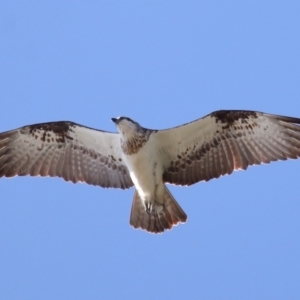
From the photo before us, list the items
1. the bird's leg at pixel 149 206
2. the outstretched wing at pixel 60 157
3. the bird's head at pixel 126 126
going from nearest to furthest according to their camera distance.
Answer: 1. the bird's head at pixel 126 126
2. the bird's leg at pixel 149 206
3. the outstretched wing at pixel 60 157

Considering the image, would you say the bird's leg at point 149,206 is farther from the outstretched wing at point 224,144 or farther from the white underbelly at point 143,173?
the outstretched wing at point 224,144

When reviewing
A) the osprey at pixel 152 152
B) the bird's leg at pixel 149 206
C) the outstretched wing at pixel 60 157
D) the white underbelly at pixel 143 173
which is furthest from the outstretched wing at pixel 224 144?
the outstretched wing at pixel 60 157

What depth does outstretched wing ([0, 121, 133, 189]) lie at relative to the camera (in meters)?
14.8

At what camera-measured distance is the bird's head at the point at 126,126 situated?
14.1 m

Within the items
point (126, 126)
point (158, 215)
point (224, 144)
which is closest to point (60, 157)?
point (126, 126)

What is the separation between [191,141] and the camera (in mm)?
14672

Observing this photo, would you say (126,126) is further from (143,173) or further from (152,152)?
(143,173)

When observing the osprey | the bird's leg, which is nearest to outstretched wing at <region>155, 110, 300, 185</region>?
the osprey

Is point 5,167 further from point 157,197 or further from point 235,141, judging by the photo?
point 235,141

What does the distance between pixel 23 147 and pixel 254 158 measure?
3531 millimetres

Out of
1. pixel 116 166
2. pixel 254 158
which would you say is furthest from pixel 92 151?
pixel 254 158

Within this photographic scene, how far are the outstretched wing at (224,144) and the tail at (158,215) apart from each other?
15.7 inches

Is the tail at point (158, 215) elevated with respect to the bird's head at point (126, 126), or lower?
lower

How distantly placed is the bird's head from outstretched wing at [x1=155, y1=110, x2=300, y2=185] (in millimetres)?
427
